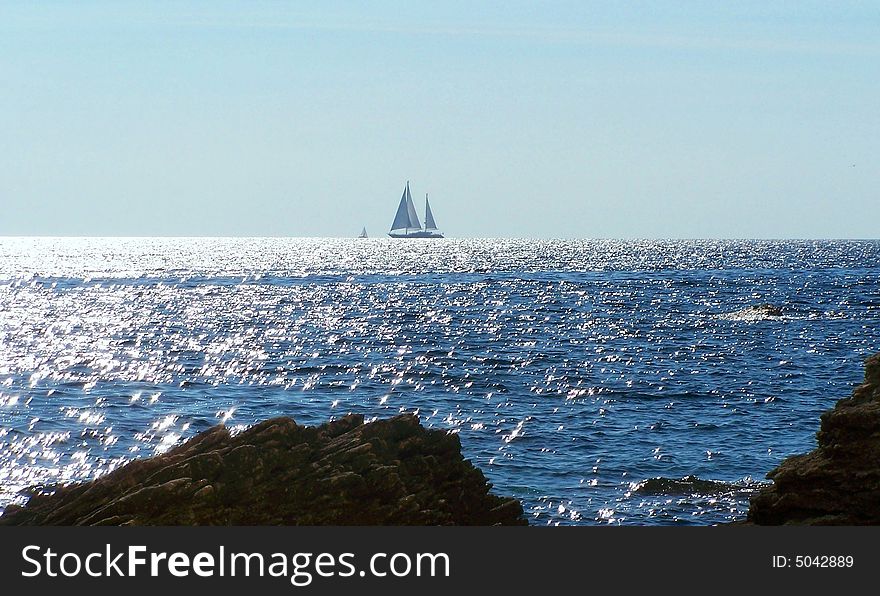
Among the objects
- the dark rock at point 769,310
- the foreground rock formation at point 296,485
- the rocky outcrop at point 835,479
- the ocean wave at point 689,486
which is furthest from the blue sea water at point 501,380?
the rocky outcrop at point 835,479

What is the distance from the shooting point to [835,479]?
661 inches

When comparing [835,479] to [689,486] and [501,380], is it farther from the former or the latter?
[501,380]

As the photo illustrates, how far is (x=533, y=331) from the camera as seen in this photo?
77625 millimetres

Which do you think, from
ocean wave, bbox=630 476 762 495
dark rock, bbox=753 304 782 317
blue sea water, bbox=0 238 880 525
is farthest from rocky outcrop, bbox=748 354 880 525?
dark rock, bbox=753 304 782 317

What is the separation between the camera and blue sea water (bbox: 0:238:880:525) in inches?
1208

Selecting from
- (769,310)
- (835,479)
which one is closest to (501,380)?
(835,479)

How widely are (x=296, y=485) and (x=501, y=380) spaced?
112ft

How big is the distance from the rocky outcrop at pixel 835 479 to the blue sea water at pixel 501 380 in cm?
772

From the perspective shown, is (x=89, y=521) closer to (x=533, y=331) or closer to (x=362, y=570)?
(x=362, y=570)

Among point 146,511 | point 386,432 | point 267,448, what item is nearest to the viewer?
point 146,511

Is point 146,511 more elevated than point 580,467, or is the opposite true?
point 146,511

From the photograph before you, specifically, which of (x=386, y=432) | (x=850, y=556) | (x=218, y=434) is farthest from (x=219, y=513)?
(x=850, y=556)

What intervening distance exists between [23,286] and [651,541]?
488 ft

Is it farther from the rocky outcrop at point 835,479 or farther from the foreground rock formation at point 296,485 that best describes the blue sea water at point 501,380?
the rocky outcrop at point 835,479
